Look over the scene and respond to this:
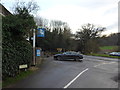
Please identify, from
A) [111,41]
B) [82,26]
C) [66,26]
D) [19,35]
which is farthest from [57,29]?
[19,35]

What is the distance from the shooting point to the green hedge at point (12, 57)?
19.2ft

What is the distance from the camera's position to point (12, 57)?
21.2ft

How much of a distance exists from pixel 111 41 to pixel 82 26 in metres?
14.7

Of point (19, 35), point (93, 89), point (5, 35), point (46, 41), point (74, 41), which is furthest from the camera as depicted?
point (74, 41)

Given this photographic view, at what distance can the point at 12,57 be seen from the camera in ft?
21.2

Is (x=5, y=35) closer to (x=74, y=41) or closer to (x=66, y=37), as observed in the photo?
(x=66, y=37)

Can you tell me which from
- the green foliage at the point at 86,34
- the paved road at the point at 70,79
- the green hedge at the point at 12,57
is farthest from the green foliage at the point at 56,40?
the green hedge at the point at 12,57

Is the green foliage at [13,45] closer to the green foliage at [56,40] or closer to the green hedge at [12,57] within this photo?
the green hedge at [12,57]

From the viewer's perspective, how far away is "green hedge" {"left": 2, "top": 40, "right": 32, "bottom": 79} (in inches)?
230

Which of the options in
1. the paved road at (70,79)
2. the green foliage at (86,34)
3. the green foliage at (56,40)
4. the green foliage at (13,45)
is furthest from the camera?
the green foliage at (86,34)

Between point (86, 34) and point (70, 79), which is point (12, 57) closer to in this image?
point (70, 79)

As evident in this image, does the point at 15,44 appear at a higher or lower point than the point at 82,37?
lower

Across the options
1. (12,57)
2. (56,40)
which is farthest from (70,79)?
(56,40)

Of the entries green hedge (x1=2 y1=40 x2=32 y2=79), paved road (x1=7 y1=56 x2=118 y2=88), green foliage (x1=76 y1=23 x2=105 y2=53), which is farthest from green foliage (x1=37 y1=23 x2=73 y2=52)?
green hedge (x1=2 y1=40 x2=32 y2=79)
